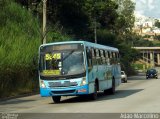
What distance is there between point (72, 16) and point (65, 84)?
1473 inches

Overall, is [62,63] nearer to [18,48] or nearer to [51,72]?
[51,72]

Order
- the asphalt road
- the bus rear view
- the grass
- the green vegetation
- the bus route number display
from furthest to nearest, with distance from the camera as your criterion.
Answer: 1. the green vegetation
2. the grass
3. the bus route number display
4. the bus rear view
5. the asphalt road

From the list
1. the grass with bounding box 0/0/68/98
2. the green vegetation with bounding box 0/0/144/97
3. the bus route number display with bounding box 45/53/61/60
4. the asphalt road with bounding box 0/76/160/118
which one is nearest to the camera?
the asphalt road with bounding box 0/76/160/118

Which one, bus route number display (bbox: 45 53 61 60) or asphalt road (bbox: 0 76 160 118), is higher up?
bus route number display (bbox: 45 53 61 60)

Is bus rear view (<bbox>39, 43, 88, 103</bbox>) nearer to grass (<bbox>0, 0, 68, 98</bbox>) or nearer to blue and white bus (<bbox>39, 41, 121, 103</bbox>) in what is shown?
blue and white bus (<bbox>39, 41, 121, 103</bbox>)

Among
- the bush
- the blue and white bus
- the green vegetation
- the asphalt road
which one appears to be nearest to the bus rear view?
the blue and white bus

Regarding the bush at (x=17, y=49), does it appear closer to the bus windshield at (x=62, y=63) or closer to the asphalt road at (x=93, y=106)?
the asphalt road at (x=93, y=106)

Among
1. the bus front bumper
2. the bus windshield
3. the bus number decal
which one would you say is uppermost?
the bus windshield

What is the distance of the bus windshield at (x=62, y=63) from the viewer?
2200cm

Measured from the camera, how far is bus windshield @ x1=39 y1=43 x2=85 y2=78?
72.2 feet

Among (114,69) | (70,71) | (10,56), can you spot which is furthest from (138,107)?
(10,56)

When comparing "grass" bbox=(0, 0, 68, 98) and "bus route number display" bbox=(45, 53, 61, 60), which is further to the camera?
"grass" bbox=(0, 0, 68, 98)

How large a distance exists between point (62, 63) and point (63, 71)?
1.22 feet

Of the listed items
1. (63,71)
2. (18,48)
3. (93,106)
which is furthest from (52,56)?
(18,48)
